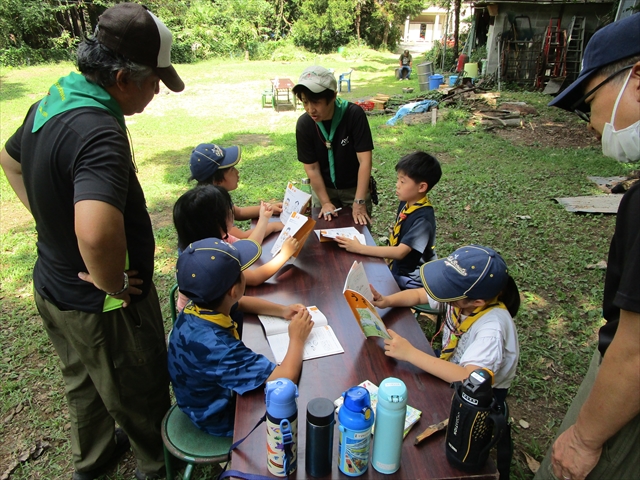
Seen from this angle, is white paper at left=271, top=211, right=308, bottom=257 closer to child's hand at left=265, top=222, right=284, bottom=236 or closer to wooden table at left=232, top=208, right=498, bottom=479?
wooden table at left=232, top=208, right=498, bottom=479

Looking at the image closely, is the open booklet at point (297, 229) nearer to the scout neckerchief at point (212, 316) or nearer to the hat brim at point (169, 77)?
the scout neckerchief at point (212, 316)

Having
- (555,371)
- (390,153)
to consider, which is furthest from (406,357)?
(390,153)

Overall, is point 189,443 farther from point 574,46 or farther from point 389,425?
point 574,46

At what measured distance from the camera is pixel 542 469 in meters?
1.49

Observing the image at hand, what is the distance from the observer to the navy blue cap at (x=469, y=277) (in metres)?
1.73

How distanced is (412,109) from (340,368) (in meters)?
9.71

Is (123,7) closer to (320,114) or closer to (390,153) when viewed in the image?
(320,114)

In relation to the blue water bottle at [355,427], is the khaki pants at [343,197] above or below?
below

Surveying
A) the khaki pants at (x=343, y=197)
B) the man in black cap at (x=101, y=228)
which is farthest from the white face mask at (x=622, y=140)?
the khaki pants at (x=343, y=197)

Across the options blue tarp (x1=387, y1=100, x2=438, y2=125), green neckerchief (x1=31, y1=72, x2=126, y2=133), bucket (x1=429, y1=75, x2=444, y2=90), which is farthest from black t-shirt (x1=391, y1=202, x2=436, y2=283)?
bucket (x1=429, y1=75, x2=444, y2=90)

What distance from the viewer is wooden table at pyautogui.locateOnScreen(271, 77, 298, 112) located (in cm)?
1205

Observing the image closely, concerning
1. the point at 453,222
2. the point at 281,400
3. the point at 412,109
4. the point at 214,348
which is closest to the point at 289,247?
the point at 214,348

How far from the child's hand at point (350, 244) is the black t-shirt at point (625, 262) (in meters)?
1.45

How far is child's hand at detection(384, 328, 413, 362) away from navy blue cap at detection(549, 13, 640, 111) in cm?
103
